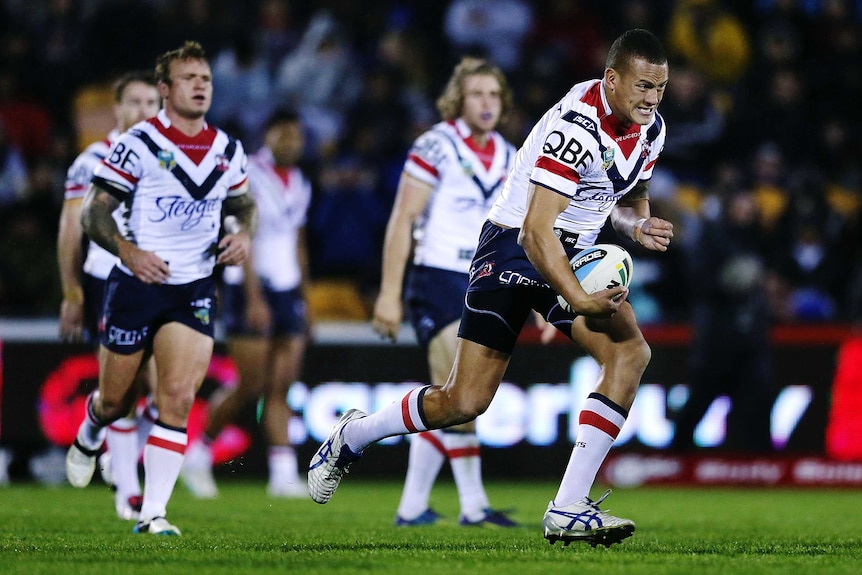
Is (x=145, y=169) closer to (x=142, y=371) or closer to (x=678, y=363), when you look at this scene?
(x=142, y=371)

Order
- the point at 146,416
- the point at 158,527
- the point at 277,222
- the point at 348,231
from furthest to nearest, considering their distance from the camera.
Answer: the point at 348,231, the point at 277,222, the point at 146,416, the point at 158,527

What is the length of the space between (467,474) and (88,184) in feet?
10.3

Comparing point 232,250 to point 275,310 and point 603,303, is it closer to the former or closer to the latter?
point 603,303

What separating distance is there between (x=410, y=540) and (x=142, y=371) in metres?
2.00

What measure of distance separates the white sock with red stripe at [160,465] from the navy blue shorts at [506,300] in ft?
6.03

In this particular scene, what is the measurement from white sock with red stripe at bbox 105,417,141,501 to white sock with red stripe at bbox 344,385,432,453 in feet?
7.81

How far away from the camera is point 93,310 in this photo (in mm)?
9391

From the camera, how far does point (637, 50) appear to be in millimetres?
6219

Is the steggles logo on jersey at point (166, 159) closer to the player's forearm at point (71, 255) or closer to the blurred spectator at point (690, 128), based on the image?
the player's forearm at point (71, 255)

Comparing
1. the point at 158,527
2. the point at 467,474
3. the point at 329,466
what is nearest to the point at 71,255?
the point at 158,527

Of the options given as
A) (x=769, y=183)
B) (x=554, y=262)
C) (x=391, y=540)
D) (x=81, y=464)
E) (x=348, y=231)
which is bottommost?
(x=81, y=464)

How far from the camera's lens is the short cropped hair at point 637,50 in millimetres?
6215

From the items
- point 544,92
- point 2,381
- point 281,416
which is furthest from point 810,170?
point 2,381

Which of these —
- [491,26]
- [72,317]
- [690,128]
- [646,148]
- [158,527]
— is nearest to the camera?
[646,148]
